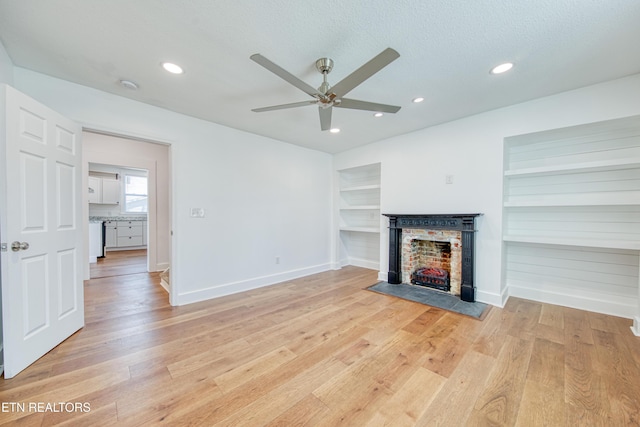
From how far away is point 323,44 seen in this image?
6.23ft

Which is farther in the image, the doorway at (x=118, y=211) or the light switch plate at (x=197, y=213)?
the doorway at (x=118, y=211)

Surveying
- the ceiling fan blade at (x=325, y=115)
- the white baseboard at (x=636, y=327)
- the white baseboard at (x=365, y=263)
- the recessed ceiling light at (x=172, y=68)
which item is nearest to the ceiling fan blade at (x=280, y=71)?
the ceiling fan blade at (x=325, y=115)

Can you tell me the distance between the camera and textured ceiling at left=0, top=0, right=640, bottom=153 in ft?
5.27

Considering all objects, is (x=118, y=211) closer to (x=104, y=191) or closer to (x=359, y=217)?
(x=104, y=191)

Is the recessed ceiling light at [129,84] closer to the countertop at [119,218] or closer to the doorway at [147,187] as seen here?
the doorway at [147,187]

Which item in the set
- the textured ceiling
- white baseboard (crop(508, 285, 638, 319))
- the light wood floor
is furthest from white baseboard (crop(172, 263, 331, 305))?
white baseboard (crop(508, 285, 638, 319))

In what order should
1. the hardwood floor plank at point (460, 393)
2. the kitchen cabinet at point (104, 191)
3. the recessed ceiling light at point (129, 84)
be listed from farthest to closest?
the kitchen cabinet at point (104, 191), the recessed ceiling light at point (129, 84), the hardwood floor plank at point (460, 393)

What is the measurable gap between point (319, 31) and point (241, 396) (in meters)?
2.61

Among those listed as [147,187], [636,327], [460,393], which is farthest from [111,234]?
[636,327]

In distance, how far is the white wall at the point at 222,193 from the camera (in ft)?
8.82

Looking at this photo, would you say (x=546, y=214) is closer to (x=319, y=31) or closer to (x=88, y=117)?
(x=319, y=31)

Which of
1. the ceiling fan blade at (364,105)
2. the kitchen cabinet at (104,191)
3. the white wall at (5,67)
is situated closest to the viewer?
the white wall at (5,67)

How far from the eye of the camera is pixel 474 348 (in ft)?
7.18

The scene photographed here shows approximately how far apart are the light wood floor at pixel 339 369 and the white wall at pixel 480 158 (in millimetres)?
973
